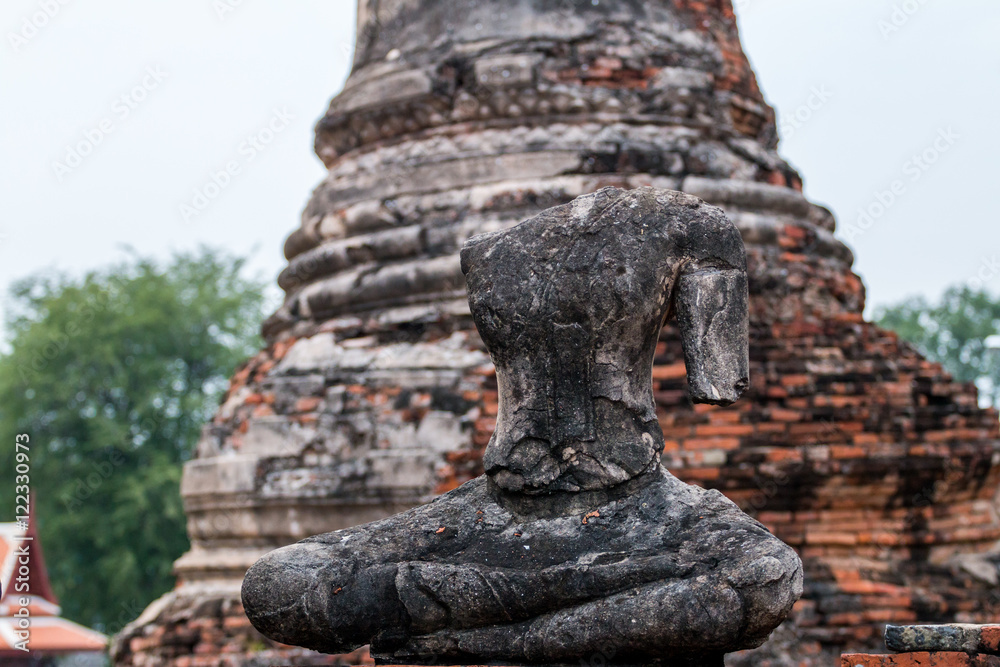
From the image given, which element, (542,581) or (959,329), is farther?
(959,329)

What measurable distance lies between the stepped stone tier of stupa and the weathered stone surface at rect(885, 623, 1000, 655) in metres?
2.51

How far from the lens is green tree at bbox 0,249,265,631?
58.0 ft

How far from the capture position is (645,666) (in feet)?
10.1

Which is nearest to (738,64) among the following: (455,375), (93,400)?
(455,375)

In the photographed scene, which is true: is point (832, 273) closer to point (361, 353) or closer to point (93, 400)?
point (361, 353)

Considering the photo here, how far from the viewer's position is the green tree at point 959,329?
24.6 meters

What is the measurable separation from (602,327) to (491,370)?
2887 mm

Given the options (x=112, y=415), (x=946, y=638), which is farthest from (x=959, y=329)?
(x=946, y=638)

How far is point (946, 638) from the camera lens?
125 inches

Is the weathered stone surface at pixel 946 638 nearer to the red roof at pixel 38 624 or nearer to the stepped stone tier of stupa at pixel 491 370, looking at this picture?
the stepped stone tier of stupa at pixel 491 370

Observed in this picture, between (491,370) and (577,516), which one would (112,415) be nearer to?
(491,370)

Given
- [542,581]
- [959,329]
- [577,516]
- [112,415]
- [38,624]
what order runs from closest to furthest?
[542,581] < [577,516] < [38,624] < [112,415] < [959,329]

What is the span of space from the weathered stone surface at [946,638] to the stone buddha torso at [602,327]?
0.76 m

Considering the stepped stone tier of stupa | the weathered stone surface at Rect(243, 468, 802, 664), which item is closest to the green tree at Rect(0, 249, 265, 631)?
the stepped stone tier of stupa
